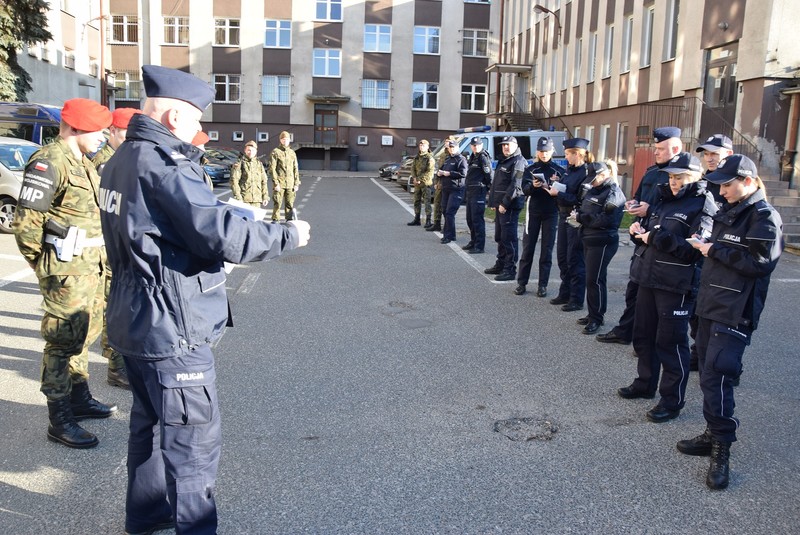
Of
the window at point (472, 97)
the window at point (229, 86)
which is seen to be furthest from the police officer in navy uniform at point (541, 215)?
the window at point (229, 86)

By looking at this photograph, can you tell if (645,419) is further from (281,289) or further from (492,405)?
(281,289)

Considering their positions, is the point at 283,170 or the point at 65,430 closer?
the point at 65,430

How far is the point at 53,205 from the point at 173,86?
7.20 ft

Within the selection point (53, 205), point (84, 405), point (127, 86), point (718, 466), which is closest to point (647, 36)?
point (718, 466)

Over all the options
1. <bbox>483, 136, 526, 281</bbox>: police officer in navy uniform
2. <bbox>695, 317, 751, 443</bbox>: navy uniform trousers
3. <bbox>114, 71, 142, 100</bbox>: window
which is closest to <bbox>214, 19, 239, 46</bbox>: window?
<bbox>114, 71, 142, 100</bbox>: window

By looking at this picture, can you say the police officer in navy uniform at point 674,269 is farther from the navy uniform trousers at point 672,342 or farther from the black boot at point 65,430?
the black boot at point 65,430

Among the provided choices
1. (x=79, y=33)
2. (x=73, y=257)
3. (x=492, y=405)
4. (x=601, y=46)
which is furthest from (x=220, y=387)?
(x=79, y=33)

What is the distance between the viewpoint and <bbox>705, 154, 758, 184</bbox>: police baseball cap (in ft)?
14.1

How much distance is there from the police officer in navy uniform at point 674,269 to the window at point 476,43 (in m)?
44.2

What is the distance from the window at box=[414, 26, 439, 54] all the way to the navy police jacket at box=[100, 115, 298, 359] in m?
45.9

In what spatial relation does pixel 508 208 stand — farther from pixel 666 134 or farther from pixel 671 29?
pixel 671 29

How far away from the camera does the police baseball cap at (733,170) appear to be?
4.31m

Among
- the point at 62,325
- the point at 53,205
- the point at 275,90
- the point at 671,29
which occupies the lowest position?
the point at 62,325

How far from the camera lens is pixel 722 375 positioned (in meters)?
4.36
